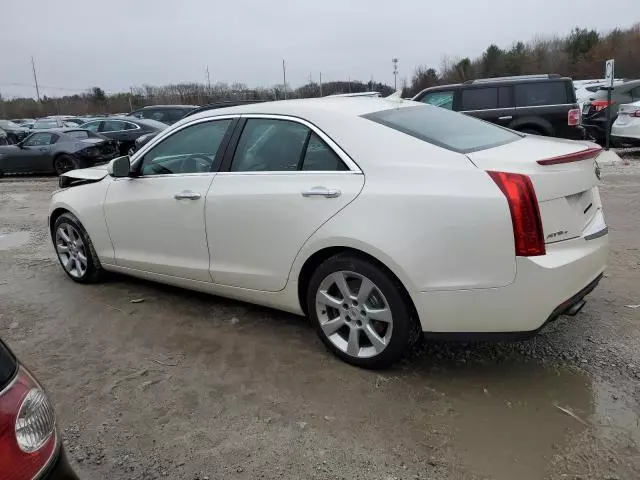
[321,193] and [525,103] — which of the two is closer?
[321,193]

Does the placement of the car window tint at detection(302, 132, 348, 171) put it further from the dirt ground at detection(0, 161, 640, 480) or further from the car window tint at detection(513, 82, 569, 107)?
the car window tint at detection(513, 82, 569, 107)

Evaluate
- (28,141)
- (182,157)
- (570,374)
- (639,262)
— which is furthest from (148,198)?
(28,141)

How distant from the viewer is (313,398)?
10.2 feet

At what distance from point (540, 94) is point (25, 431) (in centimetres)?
1089

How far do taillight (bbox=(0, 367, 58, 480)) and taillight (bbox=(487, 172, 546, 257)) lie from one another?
2.13 metres

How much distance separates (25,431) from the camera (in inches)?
61.8

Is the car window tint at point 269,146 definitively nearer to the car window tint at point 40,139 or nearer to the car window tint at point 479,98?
the car window tint at point 479,98

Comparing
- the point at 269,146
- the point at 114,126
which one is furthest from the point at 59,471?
the point at 114,126

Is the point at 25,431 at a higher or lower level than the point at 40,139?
lower

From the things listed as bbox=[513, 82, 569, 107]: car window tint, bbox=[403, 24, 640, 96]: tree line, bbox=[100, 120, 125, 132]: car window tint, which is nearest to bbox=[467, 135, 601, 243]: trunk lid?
bbox=[513, 82, 569, 107]: car window tint

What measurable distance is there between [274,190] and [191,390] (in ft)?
4.22

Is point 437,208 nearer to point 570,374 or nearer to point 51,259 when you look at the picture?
point 570,374

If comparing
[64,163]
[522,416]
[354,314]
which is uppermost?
[64,163]

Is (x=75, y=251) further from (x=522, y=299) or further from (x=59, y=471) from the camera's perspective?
(x=522, y=299)
